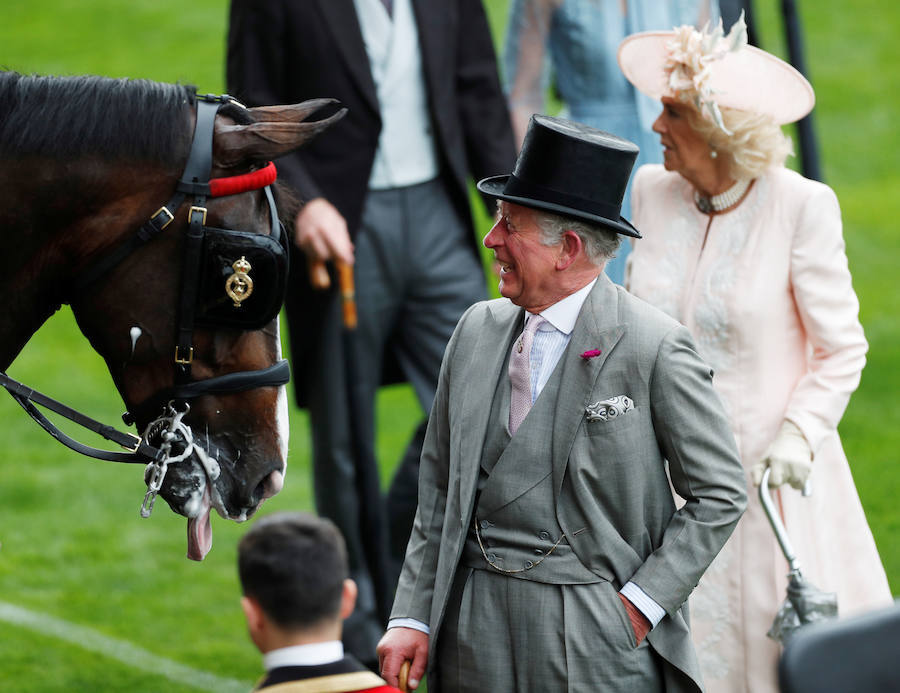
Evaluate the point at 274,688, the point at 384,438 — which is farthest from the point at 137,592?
the point at 274,688

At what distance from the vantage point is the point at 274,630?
3.05 meters

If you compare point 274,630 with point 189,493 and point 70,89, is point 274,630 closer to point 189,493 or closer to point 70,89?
→ point 189,493

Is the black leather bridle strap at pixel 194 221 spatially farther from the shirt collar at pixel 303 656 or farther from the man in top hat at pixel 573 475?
the shirt collar at pixel 303 656

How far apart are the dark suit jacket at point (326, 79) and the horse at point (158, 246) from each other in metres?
2.15

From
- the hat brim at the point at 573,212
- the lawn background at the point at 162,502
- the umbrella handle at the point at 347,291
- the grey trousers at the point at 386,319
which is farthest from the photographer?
the lawn background at the point at 162,502

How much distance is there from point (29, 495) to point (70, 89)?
551 centimetres

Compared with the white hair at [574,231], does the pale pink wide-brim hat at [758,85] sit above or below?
above

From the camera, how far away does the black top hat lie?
3.55 metres

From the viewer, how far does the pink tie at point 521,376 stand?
356cm

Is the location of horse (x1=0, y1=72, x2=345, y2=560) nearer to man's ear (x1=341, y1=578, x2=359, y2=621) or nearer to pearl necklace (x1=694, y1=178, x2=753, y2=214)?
man's ear (x1=341, y1=578, x2=359, y2=621)

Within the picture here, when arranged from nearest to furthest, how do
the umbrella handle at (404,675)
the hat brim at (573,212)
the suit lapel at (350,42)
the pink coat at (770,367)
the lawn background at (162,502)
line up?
the hat brim at (573,212), the umbrella handle at (404,675), the pink coat at (770,367), the suit lapel at (350,42), the lawn background at (162,502)

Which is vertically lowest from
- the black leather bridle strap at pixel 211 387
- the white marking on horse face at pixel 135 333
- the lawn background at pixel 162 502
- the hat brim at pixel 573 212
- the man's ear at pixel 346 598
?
the lawn background at pixel 162 502

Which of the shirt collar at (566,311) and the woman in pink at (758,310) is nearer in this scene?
the shirt collar at (566,311)

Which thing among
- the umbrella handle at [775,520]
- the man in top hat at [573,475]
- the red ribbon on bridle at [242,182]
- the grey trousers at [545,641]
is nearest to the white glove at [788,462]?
the umbrella handle at [775,520]
